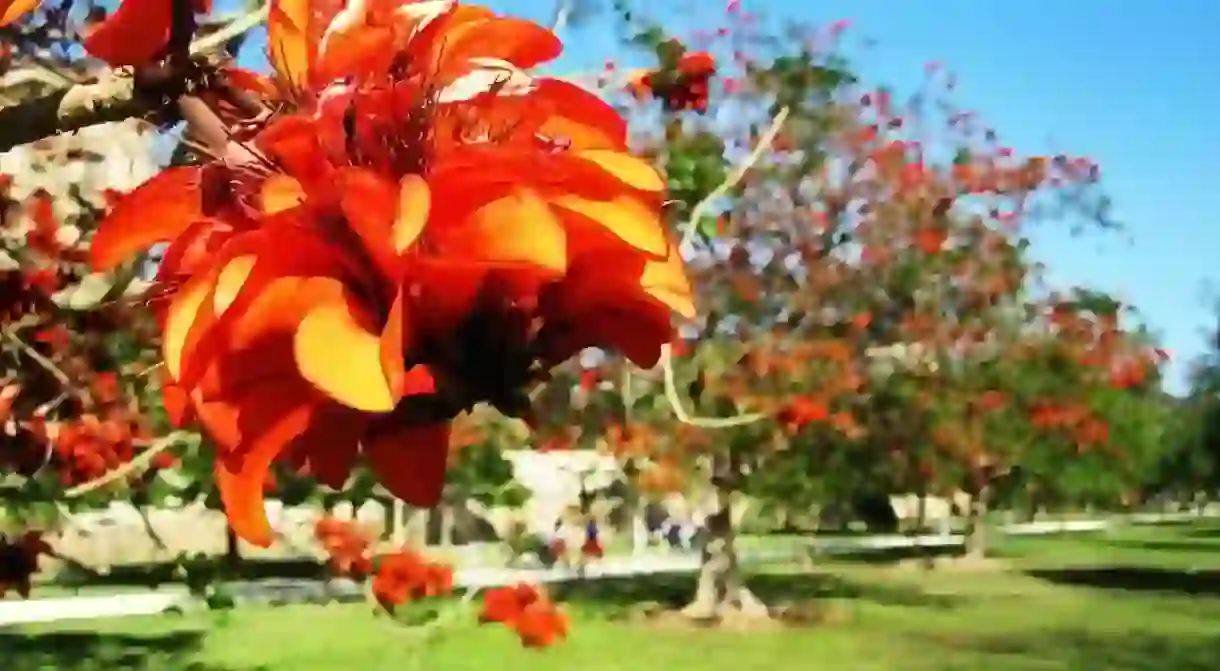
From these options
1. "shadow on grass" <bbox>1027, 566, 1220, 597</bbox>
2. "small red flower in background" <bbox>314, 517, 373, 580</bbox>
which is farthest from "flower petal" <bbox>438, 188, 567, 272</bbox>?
"shadow on grass" <bbox>1027, 566, 1220, 597</bbox>

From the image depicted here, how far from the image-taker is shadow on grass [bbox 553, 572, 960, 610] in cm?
1627

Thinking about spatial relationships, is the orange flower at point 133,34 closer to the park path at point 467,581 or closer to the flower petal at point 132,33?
the flower petal at point 132,33

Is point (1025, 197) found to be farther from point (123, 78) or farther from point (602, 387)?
point (123, 78)

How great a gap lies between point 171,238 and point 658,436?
1061cm

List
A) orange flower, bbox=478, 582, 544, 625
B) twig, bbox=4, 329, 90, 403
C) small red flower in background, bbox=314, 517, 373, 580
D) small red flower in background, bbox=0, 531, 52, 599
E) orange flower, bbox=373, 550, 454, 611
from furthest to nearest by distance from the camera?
orange flower, bbox=478, 582, 544, 625
small red flower in background, bbox=314, 517, 373, 580
orange flower, bbox=373, 550, 454, 611
small red flower in background, bbox=0, 531, 52, 599
twig, bbox=4, 329, 90, 403

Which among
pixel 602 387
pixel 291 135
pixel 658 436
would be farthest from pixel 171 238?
pixel 658 436

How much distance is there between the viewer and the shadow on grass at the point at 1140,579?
20281 mm

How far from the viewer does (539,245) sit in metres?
0.44

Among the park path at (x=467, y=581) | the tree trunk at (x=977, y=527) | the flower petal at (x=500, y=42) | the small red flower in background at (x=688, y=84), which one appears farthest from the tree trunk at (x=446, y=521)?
the tree trunk at (x=977, y=527)

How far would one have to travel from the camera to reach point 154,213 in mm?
520

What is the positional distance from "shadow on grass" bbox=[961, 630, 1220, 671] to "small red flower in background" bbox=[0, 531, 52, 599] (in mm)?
9558

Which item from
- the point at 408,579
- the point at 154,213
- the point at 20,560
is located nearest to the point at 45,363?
the point at 20,560

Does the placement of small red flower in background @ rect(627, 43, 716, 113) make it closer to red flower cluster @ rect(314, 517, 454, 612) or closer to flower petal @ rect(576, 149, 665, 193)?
red flower cluster @ rect(314, 517, 454, 612)

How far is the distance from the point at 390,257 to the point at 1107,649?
13345mm
